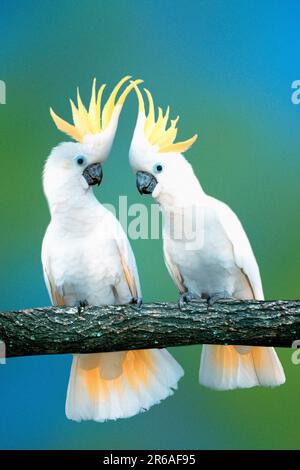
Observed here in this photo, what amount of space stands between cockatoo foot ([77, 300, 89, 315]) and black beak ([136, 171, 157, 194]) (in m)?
0.66

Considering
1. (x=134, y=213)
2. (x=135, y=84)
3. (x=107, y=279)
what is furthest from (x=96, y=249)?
(x=135, y=84)

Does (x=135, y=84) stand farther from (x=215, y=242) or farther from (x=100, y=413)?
(x=100, y=413)

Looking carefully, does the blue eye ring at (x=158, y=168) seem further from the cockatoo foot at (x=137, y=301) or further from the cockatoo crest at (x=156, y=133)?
the cockatoo foot at (x=137, y=301)

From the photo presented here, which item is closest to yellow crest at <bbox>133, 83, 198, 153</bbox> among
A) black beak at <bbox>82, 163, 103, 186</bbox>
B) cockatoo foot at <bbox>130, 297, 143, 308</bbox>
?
black beak at <bbox>82, 163, 103, 186</bbox>

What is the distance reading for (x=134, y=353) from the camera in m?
3.64

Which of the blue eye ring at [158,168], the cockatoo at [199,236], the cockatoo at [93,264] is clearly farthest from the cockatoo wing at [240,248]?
the cockatoo at [93,264]

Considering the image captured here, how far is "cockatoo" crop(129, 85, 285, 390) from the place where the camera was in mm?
3447

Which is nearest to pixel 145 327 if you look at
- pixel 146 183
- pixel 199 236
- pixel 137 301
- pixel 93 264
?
pixel 137 301

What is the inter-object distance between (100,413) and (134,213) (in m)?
1.14

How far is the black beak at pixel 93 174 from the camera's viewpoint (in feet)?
11.3

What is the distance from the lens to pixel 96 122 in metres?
3.46

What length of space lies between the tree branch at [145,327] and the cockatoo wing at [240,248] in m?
0.34

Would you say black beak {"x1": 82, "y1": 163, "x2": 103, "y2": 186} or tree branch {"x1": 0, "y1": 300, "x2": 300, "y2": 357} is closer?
tree branch {"x1": 0, "y1": 300, "x2": 300, "y2": 357}

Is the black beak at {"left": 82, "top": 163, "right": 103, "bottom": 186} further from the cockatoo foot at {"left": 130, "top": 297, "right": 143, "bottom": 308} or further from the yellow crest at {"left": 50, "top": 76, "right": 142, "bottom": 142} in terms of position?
the cockatoo foot at {"left": 130, "top": 297, "right": 143, "bottom": 308}
